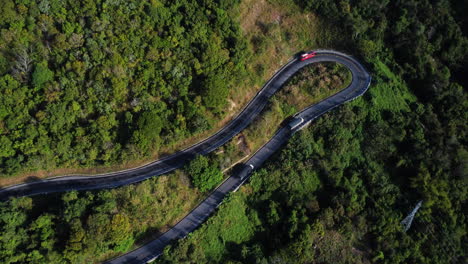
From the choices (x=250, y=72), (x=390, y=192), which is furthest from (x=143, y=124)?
(x=390, y=192)

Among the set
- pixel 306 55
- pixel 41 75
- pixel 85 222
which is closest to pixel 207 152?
pixel 85 222

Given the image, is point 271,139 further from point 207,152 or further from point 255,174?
point 207,152

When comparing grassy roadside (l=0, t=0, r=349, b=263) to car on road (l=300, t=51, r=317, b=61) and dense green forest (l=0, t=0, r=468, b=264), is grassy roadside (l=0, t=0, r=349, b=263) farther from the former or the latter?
car on road (l=300, t=51, r=317, b=61)

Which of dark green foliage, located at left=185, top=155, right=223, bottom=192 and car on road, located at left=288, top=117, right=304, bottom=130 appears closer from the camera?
dark green foliage, located at left=185, top=155, right=223, bottom=192

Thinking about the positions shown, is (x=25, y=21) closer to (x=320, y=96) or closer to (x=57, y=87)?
(x=57, y=87)

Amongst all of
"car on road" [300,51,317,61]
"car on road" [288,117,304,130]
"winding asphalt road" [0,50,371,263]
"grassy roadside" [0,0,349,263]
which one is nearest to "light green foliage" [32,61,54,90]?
"winding asphalt road" [0,50,371,263]

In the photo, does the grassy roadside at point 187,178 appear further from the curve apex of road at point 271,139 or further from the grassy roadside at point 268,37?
the curve apex of road at point 271,139
